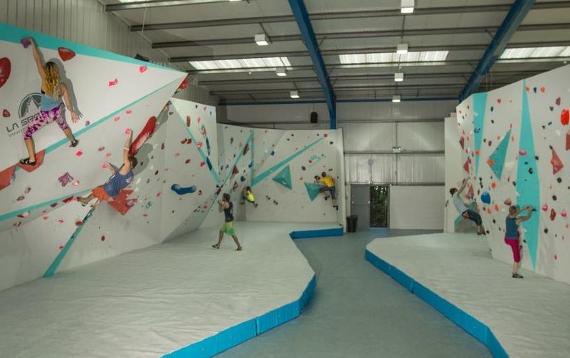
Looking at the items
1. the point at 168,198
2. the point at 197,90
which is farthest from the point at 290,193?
the point at 168,198

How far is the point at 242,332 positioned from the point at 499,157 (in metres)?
5.56

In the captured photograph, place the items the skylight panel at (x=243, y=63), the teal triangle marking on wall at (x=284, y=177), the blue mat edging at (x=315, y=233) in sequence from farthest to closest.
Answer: the teal triangle marking on wall at (x=284, y=177) < the blue mat edging at (x=315, y=233) < the skylight panel at (x=243, y=63)

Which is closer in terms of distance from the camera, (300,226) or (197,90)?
(300,226)

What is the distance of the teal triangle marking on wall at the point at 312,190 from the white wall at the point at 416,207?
2.96m

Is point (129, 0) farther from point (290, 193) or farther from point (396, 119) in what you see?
point (396, 119)

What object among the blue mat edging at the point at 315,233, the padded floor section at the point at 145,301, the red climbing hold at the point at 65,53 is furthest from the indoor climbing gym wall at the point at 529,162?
the red climbing hold at the point at 65,53

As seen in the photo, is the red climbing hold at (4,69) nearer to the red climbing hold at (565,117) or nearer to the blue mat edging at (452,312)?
the blue mat edging at (452,312)

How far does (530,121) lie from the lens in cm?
681

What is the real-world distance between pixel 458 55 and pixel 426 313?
809 centimetres

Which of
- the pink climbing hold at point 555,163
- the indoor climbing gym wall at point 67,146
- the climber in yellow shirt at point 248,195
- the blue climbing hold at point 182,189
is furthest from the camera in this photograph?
the climber in yellow shirt at point 248,195

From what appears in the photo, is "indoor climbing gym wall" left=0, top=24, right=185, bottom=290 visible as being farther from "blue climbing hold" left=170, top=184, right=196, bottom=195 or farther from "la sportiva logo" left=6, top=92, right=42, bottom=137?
"blue climbing hold" left=170, top=184, right=196, bottom=195

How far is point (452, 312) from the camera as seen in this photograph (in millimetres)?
5449

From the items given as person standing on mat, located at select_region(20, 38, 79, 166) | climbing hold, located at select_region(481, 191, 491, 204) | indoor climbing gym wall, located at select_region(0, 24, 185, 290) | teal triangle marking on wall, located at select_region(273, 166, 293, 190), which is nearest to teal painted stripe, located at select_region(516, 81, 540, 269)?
climbing hold, located at select_region(481, 191, 491, 204)

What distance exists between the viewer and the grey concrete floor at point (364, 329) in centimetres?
448
